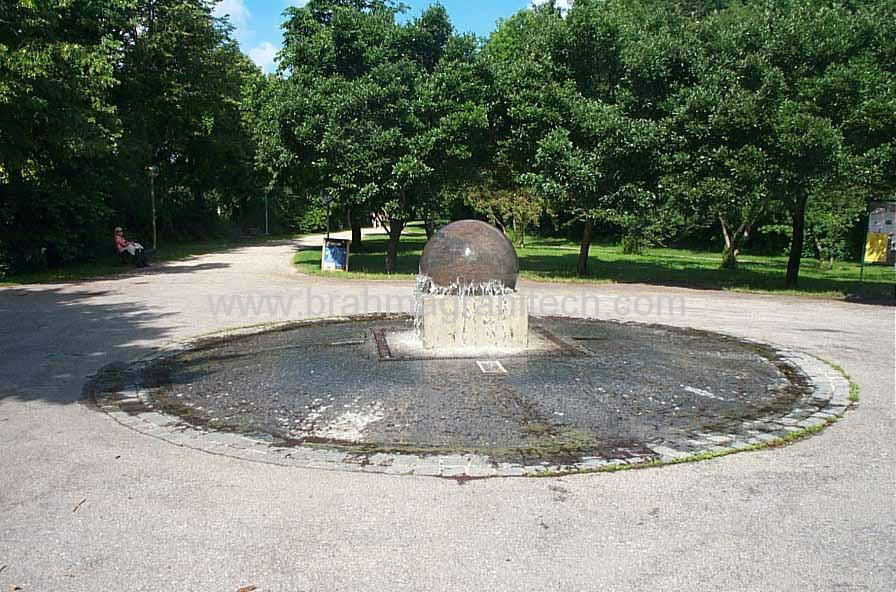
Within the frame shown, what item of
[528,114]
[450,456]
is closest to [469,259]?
[450,456]

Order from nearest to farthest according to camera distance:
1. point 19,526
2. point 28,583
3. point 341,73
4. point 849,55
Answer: point 28,583 → point 19,526 → point 849,55 → point 341,73

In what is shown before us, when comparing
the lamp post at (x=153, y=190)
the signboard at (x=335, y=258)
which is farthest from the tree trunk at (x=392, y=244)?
the lamp post at (x=153, y=190)

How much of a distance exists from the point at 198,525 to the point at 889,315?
1486 centimetres

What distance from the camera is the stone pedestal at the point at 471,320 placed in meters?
9.55

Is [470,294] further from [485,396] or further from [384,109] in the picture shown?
[384,109]

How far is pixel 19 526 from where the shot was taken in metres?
4.34

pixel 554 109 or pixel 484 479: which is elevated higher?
pixel 554 109

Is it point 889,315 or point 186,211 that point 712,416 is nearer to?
point 889,315

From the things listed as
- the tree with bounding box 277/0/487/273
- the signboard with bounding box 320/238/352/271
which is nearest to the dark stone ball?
the tree with bounding box 277/0/487/273

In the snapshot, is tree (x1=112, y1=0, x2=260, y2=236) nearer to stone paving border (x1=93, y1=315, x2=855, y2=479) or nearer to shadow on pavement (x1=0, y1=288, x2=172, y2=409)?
shadow on pavement (x1=0, y1=288, x2=172, y2=409)

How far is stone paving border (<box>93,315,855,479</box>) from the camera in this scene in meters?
5.35

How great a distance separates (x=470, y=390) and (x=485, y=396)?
0.28 meters

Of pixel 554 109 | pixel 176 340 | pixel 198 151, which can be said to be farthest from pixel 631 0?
pixel 176 340

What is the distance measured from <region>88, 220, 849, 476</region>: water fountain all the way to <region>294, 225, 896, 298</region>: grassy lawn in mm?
9734
